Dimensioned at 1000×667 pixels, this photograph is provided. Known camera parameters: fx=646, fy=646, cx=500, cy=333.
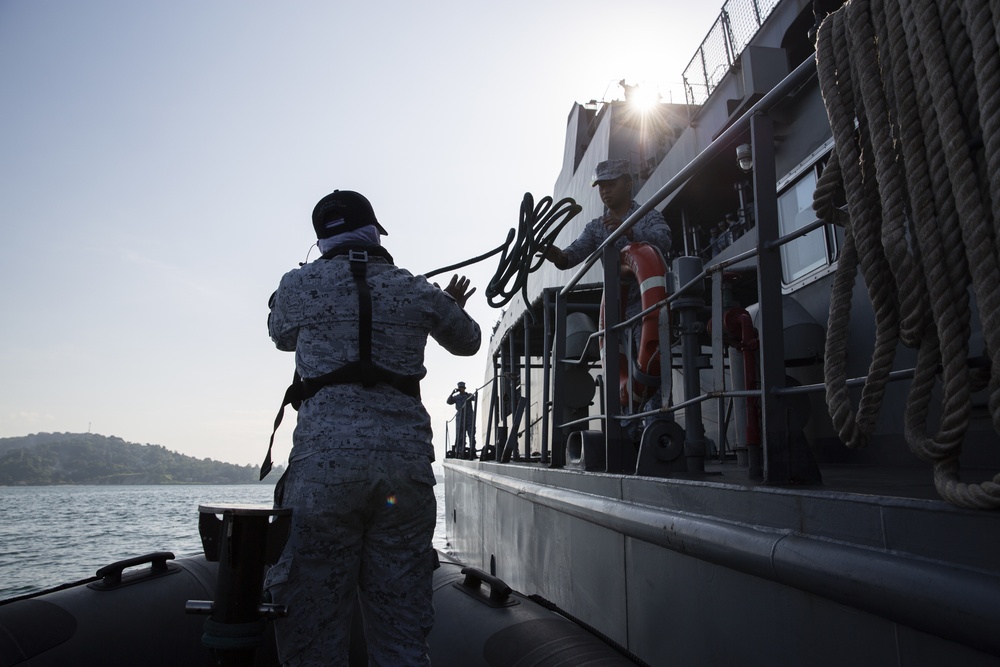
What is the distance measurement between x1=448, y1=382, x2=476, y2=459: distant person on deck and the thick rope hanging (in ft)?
25.5

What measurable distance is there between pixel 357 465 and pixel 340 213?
0.96 m

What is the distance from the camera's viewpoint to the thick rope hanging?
1171mm

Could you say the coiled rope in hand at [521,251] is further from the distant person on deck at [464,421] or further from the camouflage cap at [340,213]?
the distant person on deck at [464,421]

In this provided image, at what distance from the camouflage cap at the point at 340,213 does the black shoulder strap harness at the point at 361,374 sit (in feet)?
0.53

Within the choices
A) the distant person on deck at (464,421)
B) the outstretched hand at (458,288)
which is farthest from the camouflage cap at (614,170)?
the distant person on deck at (464,421)

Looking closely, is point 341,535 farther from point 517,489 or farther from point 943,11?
point 517,489

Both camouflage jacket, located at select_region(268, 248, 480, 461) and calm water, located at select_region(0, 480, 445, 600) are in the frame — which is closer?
camouflage jacket, located at select_region(268, 248, 480, 461)

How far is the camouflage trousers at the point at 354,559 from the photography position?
6.55ft

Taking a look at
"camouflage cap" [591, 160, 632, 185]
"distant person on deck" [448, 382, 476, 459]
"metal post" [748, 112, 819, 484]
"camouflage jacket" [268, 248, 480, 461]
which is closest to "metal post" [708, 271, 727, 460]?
"metal post" [748, 112, 819, 484]

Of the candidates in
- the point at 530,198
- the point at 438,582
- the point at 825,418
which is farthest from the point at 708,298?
the point at 438,582

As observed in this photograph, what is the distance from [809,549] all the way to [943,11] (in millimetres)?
1176

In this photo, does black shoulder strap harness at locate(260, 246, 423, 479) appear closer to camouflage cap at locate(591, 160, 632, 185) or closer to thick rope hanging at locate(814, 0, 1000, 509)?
thick rope hanging at locate(814, 0, 1000, 509)

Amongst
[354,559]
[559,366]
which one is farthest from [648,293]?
[354,559]

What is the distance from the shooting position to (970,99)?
1.24 metres
